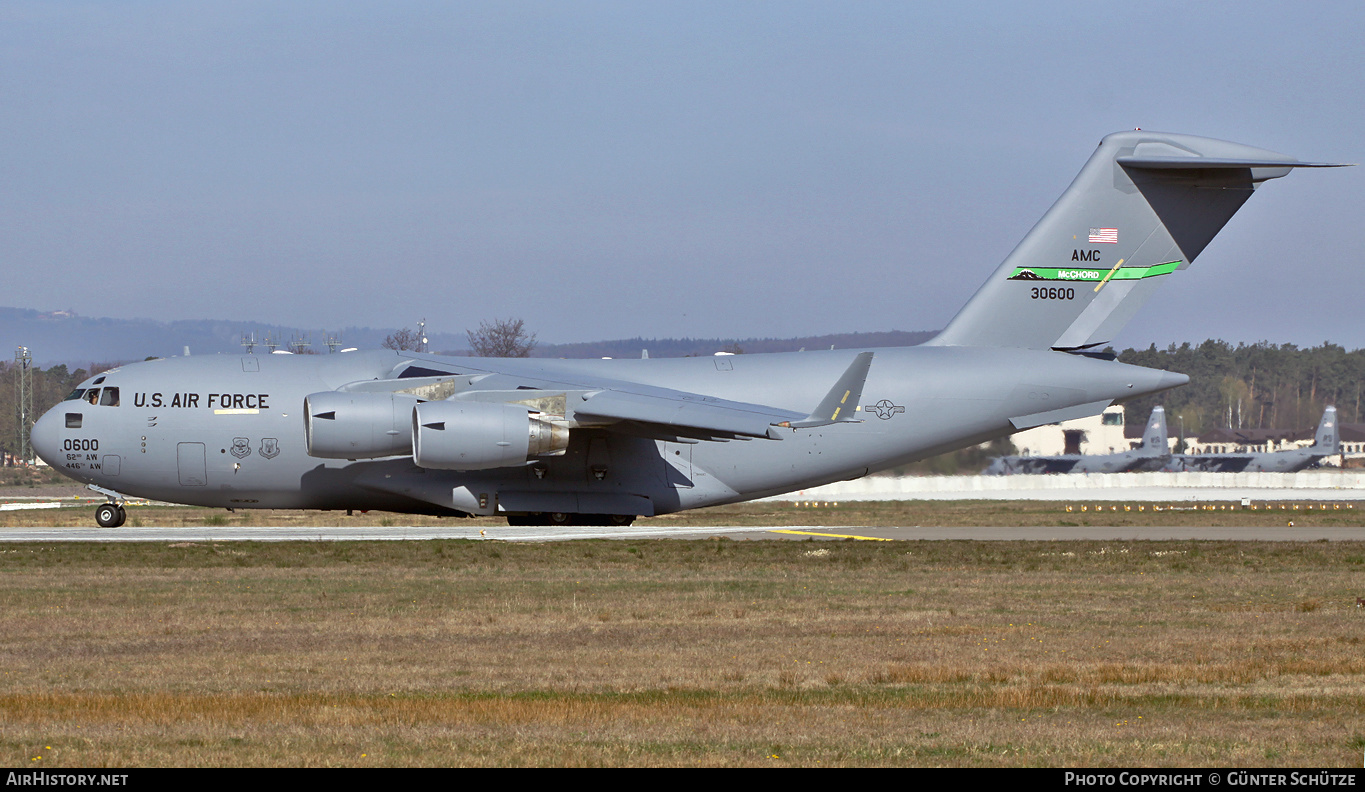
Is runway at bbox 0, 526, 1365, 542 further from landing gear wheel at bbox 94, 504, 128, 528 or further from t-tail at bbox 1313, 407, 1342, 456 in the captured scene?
t-tail at bbox 1313, 407, 1342, 456

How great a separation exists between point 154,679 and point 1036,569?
37.3 feet

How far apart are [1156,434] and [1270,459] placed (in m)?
6.33

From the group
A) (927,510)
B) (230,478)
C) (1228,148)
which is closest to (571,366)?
(230,478)

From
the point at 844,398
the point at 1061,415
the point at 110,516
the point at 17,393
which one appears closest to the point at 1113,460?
the point at 1061,415

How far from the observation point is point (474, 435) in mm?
19719

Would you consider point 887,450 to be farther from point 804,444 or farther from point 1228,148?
point 1228,148

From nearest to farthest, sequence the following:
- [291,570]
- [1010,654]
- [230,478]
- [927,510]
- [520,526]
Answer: [1010,654] → [291,570] → [230,478] → [520,526] → [927,510]

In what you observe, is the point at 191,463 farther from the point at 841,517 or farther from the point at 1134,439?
the point at 1134,439

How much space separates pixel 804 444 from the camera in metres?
22.2

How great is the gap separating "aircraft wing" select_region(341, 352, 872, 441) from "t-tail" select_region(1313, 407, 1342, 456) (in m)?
69.8

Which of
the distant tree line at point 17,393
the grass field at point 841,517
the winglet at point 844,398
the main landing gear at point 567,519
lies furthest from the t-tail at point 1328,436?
the winglet at point 844,398

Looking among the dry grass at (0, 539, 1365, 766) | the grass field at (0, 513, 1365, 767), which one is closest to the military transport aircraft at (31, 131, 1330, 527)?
the grass field at (0, 513, 1365, 767)

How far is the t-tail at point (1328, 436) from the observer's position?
81.1m

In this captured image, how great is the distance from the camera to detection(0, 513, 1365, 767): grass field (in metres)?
7.19
